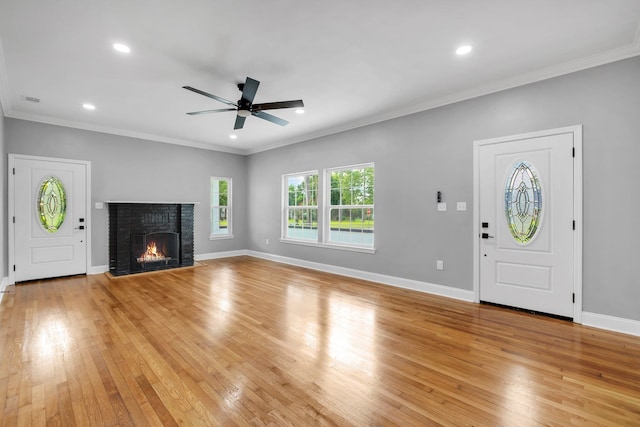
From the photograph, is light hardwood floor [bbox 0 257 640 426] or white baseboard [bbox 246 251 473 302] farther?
white baseboard [bbox 246 251 473 302]

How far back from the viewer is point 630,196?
119 inches

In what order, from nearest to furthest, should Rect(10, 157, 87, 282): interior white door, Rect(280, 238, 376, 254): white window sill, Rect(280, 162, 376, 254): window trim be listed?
Rect(10, 157, 87, 282): interior white door → Rect(280, 238, 376, 254): white window sill → Rect(280, 162, 376, 254): window trim

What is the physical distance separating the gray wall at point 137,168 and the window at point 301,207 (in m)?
1.68

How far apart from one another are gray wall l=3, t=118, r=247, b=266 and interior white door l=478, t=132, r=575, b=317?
19.7 feet

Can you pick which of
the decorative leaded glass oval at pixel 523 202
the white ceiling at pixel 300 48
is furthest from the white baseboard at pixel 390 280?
the white ceiling at pixel 300 48

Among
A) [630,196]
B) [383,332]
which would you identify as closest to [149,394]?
[383,332]

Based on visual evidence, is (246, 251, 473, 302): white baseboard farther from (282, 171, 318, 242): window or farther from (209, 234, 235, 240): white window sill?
(209, 234, 235, 240): white window sill

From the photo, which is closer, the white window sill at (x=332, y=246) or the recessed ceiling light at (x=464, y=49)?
the recessed ceiling light at (x=464, y=49)

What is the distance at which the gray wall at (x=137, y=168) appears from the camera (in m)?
5.18

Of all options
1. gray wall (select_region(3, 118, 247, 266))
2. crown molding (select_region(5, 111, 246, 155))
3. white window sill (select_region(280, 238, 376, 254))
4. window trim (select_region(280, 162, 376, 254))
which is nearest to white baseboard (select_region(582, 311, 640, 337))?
white window sill (select_region(280, 238, 376, 254))

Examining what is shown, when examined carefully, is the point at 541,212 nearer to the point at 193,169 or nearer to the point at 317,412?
the point at 317,412

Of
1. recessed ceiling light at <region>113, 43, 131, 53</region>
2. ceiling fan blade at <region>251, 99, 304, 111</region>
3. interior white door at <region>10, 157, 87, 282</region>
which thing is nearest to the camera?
recessed ceiling light at <region>113, 43, 131, 53</region>

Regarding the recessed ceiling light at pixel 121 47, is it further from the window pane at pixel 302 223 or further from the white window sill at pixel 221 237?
the white window sill at pixel 221 237

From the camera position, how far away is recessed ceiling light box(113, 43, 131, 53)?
2.89 m
